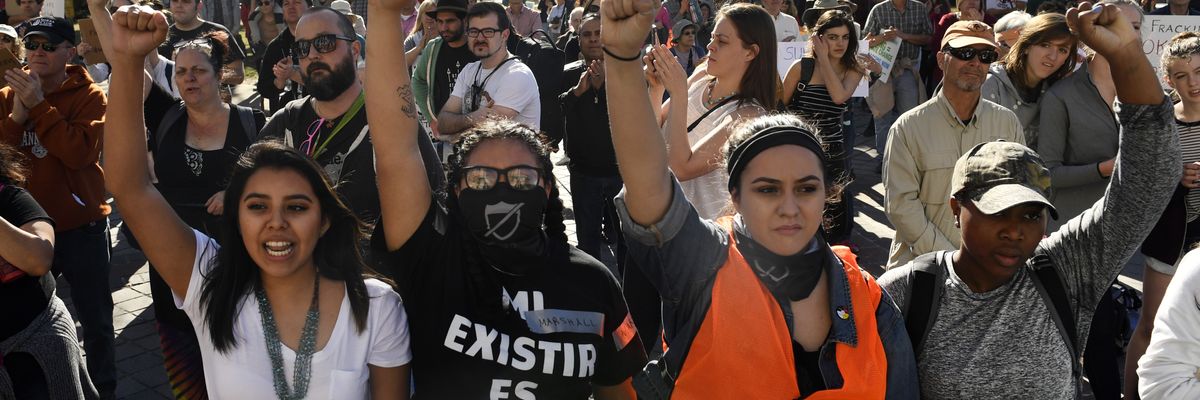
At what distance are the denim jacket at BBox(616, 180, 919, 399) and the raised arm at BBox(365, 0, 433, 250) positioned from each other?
26.7 inches

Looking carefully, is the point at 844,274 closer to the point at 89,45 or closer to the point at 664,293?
the point at 664,293

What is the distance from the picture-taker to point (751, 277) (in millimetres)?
2482

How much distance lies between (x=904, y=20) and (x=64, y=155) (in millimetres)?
8949

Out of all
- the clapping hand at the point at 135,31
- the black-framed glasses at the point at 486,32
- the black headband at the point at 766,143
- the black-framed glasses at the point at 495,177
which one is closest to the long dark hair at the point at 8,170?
the clapping hand at the point at 135,31

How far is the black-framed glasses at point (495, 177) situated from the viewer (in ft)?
9.58

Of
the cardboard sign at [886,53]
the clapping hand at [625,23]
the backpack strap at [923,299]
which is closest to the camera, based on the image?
the clapping hand at [625,23]

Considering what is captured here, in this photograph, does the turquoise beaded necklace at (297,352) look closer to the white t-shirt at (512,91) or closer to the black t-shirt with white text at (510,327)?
the black t-shirt with white text at (510,327)

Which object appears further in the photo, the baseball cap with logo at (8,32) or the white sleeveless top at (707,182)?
the baseball cap with logo at (8,32)

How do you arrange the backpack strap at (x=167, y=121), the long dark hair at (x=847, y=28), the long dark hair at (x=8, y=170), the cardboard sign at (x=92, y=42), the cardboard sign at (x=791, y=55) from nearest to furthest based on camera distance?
1. the long dark hair at (x=8, y=170)
2. the backpack strap at (x=167, y=121)
3. the long dark hair at (x=847, y=28)
4. the cardboard sign at (x=92, y=42)
5. the cardboard sign at (x=791, y=55)

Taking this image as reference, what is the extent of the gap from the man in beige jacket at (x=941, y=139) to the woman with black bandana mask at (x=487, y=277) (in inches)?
72.6

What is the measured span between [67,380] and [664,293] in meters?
2.32

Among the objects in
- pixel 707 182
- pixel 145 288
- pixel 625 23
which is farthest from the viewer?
pixel 145 288

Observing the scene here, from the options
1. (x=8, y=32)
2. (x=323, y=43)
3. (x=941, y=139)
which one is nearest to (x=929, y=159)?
(x=941, y=139)

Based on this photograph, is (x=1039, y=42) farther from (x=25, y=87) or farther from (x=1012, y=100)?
(x=25, y=87)
